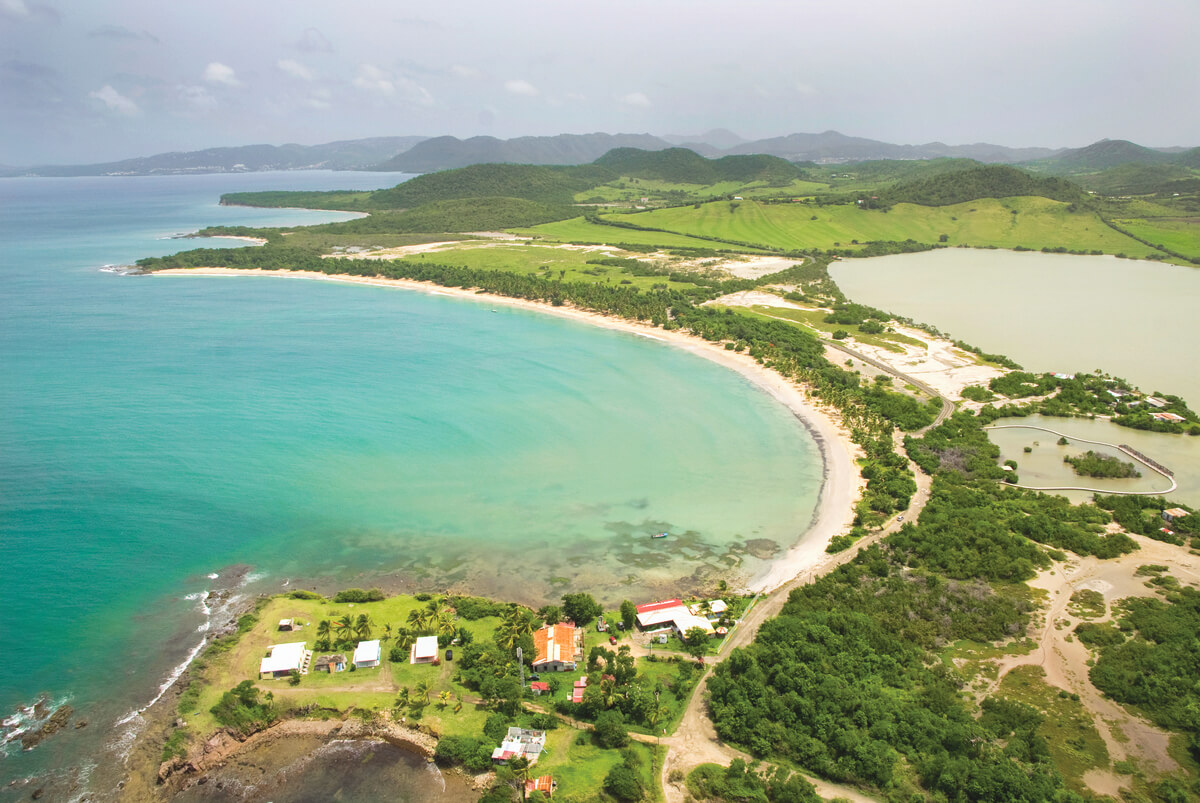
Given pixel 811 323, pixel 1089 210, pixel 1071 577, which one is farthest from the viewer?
pixel 1089 210

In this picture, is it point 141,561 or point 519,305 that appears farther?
point 519,305

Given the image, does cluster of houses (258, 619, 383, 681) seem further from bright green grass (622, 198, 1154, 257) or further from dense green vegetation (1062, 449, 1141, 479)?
bright green grass (622, 198, 1154, 257)

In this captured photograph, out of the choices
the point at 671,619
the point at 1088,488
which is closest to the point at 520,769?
the point at 671,619

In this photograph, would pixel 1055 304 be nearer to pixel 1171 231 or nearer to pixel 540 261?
pixel 1171 231

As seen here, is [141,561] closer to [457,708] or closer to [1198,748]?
[457,708]

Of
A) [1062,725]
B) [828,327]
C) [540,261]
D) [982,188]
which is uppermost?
[982,188]

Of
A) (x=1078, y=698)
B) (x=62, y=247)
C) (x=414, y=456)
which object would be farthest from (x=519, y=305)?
(x=62, y=247)

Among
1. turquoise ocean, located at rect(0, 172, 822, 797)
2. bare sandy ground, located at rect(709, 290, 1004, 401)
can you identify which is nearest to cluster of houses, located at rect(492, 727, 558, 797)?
turquoise ocean, located at rect(0, 172, 822, 797)
